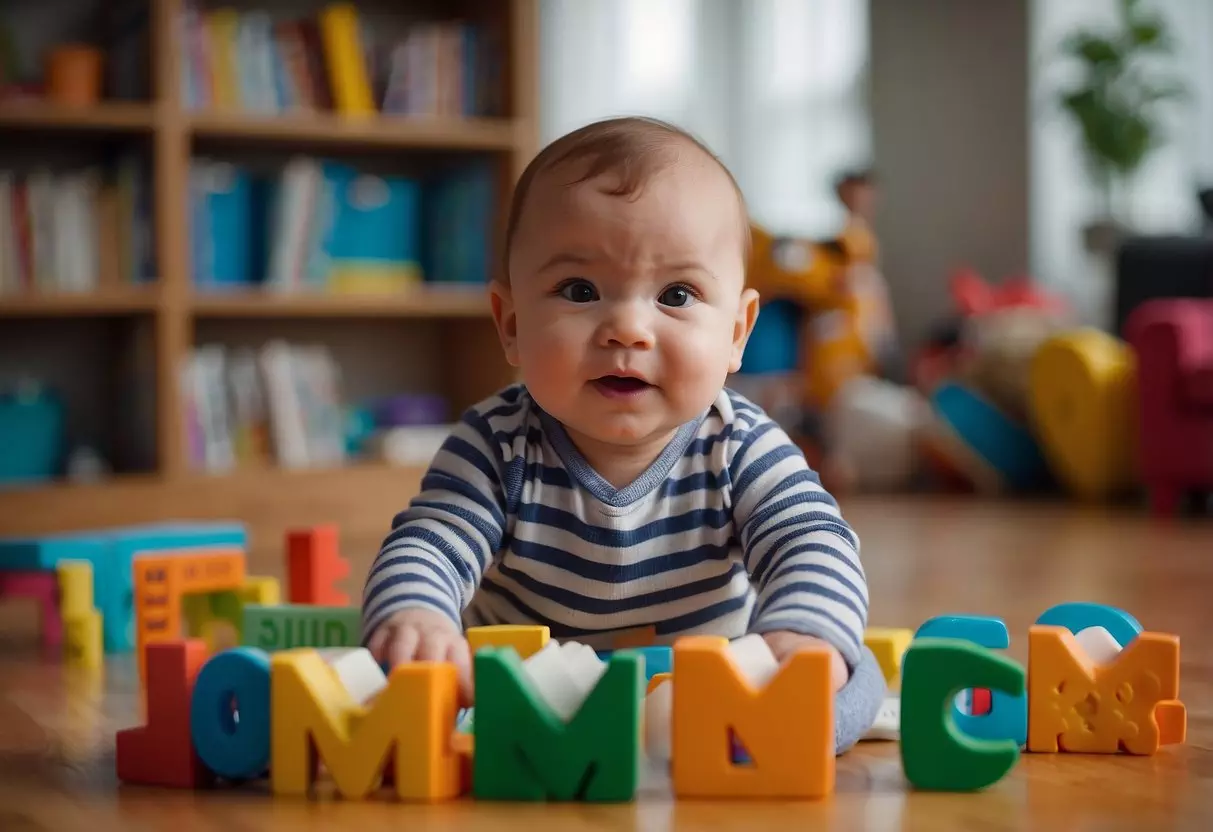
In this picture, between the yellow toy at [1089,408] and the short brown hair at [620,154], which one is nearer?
the short brown hair at [620,154]

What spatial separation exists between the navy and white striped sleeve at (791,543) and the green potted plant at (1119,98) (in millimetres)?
3562

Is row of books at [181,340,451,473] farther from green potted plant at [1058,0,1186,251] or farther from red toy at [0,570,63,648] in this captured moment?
green potted plant at [1058,0,1186,251]

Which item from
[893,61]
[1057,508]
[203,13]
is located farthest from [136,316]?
[893,61]

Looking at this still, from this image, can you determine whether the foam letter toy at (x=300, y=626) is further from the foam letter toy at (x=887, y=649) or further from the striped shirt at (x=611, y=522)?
the foam letter toy at (x=887, y=649)

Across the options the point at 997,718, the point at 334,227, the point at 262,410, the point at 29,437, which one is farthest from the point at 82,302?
the point at 997,718

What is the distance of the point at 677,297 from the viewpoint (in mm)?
1093

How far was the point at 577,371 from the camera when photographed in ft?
3.54

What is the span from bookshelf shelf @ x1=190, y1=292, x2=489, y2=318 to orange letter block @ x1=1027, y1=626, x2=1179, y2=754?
6.75ft

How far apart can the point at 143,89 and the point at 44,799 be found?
207 centimetres

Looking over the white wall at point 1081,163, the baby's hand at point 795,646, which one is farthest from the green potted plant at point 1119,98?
the baby's hand at point 795,646

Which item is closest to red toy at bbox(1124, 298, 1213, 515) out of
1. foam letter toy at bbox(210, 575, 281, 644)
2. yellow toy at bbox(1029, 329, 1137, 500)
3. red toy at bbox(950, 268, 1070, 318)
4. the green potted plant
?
yellow toy at bbox(1029, 329, 1137, 500)

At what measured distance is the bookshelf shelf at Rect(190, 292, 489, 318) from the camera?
112 inches

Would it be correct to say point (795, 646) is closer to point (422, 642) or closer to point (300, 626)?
point (422, 642)

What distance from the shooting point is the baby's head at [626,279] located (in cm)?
107
